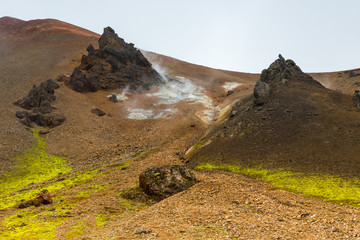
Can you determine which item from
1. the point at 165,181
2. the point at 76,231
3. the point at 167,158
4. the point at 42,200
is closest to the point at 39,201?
the point at 42,200

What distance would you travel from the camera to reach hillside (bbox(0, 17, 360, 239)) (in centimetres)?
2120

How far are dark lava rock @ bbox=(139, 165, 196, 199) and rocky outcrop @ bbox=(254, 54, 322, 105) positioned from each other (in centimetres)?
2873

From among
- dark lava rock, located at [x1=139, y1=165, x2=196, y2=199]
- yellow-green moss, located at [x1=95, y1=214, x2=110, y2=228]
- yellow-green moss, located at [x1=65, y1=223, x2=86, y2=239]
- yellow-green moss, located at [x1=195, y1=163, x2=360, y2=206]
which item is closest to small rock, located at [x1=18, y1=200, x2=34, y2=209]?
yellow-green moss, located at [x1=95, y1=214, x2=110, y2=228]

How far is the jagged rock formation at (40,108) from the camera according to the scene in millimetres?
63369

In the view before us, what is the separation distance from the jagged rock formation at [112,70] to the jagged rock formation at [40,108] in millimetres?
12745

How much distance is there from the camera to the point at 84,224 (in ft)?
75.5

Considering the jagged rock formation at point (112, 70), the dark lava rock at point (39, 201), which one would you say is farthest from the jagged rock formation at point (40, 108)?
the dark lava rock at point (39, 201)

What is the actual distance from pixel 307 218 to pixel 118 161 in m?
34.5

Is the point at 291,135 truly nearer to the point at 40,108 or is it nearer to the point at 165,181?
the point at 165,181

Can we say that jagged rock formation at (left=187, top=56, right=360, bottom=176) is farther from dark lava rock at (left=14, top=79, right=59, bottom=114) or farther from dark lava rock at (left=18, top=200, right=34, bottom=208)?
dark lava rock at (left=14, top=79, right=59, bottom=114)

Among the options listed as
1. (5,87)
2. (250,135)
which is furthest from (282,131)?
(5,87)

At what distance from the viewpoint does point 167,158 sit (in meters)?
48.6

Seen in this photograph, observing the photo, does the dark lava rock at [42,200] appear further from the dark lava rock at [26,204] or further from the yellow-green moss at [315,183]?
the yellow-green moss at [315,183]

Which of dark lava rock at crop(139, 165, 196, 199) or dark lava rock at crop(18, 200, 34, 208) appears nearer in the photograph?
dark lava rock at crop(18, 200, 34, 208)
